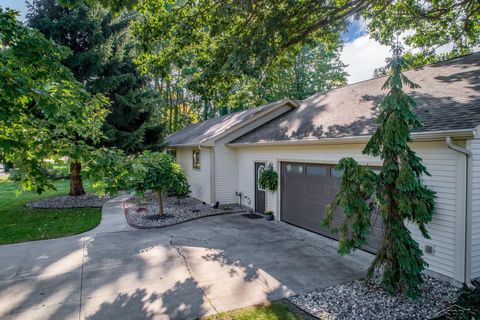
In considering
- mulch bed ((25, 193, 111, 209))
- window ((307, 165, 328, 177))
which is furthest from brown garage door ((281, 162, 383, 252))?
mulch bed ((25, 193, 111, 209))

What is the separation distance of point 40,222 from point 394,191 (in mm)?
11380

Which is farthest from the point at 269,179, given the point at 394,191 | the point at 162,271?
the point at 394,191

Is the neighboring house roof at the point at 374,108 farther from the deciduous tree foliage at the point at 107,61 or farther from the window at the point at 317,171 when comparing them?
the deciduous tree foliage at the point at 107,61

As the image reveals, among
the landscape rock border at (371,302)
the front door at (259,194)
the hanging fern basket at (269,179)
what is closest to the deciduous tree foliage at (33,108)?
the landscape rock border at (371,302)

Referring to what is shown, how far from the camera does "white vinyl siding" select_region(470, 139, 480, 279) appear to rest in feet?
17.3

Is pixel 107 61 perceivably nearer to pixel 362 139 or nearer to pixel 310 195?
pixel 310 195

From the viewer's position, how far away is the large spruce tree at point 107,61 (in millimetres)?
13016

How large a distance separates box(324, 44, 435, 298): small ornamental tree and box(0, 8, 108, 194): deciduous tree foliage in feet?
12.8

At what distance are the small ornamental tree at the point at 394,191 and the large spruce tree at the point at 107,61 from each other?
35.6 feet

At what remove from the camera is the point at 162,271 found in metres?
6.39

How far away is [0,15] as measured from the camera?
131 inches

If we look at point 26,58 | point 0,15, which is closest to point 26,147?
point 26,58

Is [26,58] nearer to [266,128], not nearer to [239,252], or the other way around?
[239,252]

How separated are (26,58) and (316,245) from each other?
7265 mm
